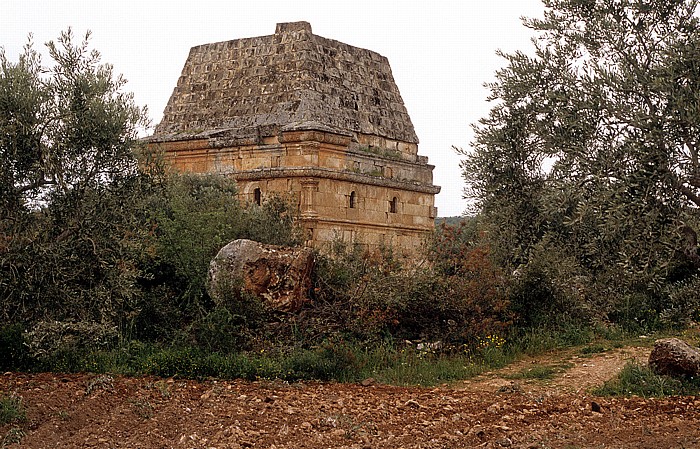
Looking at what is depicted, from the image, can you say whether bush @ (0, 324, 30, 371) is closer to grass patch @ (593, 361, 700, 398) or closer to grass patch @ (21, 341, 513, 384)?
grass patch @ (21, 341, 513, 384)

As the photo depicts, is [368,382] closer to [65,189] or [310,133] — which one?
[65,189]

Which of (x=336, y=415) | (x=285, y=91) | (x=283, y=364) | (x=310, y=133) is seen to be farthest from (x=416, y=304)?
(x=285, y=91)

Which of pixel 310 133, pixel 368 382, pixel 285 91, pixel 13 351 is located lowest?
pixel 368 382

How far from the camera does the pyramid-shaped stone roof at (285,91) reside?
73.0 ft

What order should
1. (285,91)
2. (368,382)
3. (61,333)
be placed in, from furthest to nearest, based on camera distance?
1. (285,91)
2. (368,382)
3. (61,333)

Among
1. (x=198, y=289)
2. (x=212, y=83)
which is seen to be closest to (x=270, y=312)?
(x=198, y=289)

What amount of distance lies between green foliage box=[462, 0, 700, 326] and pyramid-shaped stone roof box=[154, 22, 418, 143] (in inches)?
404

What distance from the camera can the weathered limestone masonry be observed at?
21453 mm

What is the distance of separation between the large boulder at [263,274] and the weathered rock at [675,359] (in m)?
6.12

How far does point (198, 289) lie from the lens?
16.3m

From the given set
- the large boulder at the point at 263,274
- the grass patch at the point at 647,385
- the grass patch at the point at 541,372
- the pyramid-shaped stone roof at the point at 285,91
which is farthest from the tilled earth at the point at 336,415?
the pyramid-shaped stone roof at the point at 285,91

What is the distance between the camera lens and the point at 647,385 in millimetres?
12820

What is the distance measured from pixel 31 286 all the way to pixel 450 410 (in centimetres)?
542

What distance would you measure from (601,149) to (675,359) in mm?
4431
